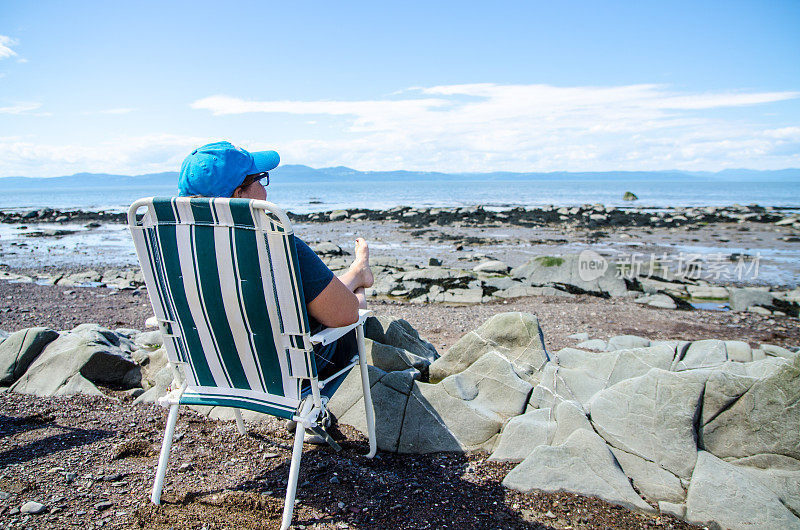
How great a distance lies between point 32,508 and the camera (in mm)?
2561

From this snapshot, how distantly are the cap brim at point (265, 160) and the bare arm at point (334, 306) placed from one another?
2.49ft

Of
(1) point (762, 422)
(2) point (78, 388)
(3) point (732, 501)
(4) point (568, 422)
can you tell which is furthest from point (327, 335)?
(2) point (78, 388)

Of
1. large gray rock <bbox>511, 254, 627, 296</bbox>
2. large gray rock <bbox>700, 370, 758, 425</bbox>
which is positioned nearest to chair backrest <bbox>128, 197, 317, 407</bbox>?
large gray rock <bbox>700, 370, 758, 425</bbox>

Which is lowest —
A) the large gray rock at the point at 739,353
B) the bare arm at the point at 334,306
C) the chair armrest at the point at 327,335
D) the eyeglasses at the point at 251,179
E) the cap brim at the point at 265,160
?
the large gray rock at the point at 739,353

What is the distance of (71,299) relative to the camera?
39.3ft

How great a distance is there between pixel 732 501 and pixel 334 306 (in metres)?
2.26

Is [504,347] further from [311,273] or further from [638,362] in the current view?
[311,273]

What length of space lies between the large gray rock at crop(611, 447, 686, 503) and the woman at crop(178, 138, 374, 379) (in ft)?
6.04

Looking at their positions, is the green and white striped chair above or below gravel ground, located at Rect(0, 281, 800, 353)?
above

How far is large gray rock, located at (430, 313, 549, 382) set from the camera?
446 cm

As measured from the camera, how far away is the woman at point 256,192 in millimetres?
2480

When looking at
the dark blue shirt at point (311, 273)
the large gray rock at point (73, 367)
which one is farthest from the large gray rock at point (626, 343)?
the large gray rock at point (73, 367)

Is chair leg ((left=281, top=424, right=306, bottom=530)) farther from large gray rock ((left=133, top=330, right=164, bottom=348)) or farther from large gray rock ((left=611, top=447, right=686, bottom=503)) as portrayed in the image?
large gray rock ((left=133, top=330, right=164, bottom=348))

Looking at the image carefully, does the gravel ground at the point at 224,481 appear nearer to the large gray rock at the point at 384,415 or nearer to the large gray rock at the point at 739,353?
the large gray rock at the point at 384,415
